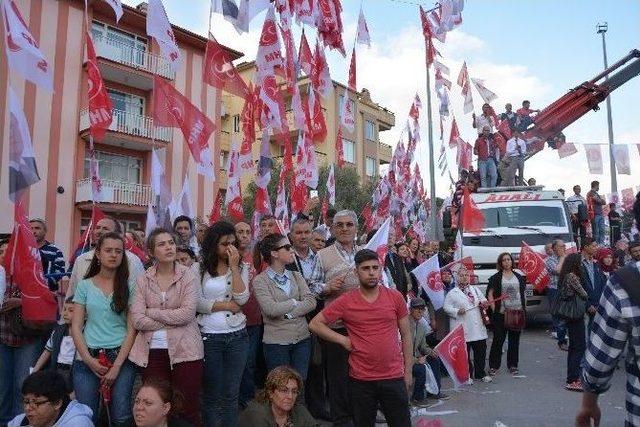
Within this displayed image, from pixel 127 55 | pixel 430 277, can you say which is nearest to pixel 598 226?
pixel 430 277

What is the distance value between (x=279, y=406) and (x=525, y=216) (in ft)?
31.8

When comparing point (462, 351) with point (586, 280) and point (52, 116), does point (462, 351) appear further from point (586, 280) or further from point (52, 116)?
→ point (52, 116)

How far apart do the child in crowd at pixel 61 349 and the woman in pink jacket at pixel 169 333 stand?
62cm

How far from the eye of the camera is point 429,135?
17.9 meters

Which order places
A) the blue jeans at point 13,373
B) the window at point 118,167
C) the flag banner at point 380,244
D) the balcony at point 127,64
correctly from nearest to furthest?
1. the blue jeans at point 13,373
2. the flag banner at point 380,244
3. the balcony at point 127,64
4. the window at point 118,167

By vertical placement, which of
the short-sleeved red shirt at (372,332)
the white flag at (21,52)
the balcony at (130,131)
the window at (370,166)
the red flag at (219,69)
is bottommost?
the short-sleeved red shirt at (372,332)

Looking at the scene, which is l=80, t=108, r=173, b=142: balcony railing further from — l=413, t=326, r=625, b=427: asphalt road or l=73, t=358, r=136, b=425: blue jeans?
l=73, t=358, r=136, b=425: blue jeans

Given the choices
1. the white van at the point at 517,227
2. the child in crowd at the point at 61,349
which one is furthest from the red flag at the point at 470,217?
the child in crowd at the point at 61,349

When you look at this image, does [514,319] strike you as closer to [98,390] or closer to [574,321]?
[574,321]

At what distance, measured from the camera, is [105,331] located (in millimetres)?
3924

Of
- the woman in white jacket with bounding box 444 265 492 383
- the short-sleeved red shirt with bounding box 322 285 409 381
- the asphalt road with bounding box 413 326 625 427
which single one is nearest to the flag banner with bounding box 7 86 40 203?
the short-sleeved red shirt with bounding box 322 285 409 381

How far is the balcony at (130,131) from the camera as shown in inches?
848

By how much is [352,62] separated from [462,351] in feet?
20.7

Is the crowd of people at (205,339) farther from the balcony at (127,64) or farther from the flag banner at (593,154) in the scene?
the balcony at (127,64)
